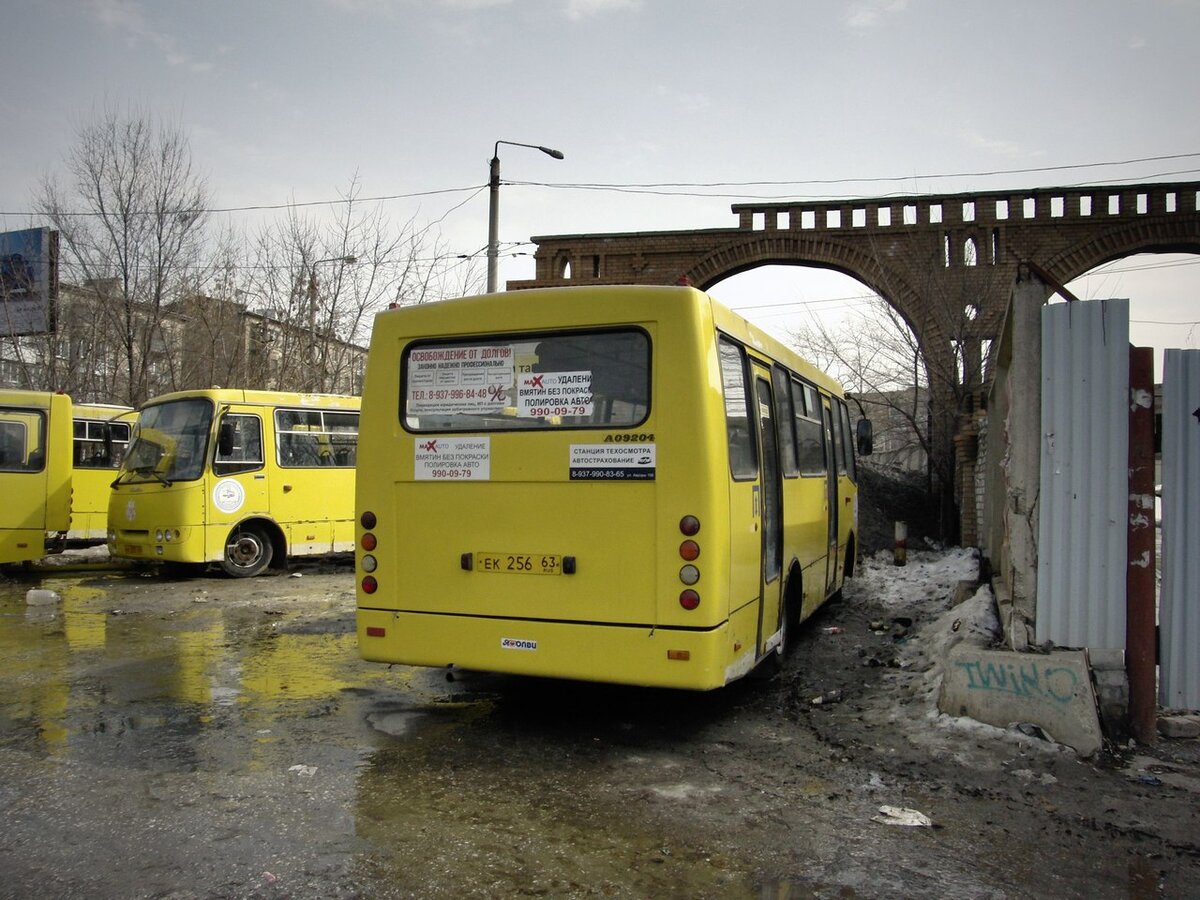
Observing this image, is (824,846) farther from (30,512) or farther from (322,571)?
(30,512)

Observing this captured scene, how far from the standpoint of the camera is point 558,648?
18.1ft

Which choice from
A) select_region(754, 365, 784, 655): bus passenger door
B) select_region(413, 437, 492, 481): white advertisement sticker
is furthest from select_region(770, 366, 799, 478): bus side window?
select_region(413, 437, 492, 481): white advertisement sticker

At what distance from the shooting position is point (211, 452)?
13.0 m

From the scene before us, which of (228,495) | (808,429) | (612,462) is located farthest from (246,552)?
(612,462)

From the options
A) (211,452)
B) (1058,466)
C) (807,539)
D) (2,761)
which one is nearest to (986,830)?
(1058,466)

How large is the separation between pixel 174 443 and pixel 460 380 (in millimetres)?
8859

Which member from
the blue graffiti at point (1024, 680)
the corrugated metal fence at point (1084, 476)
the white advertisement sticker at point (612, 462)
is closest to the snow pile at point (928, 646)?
the blue graffiti at point (1024, 680)

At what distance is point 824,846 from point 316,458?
11.9 m

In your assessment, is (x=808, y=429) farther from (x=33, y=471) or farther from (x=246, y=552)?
(x=33, y=471)

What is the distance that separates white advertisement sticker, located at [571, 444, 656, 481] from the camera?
5.35m

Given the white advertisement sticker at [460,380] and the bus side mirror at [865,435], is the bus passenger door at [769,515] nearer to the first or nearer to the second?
the white advertisement sticker at [460,380]

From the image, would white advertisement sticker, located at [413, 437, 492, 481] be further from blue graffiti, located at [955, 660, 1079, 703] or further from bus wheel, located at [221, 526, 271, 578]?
bus wheel, located at [221, 526, 271, 578]

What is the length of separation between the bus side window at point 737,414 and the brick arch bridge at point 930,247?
12503mm

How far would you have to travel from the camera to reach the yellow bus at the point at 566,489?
5293 mm
